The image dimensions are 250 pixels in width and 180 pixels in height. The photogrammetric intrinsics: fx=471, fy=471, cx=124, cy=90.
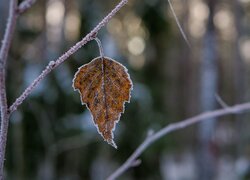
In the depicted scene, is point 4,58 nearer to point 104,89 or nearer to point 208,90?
point 104,89

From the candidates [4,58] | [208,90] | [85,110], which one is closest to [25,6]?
[4,58]

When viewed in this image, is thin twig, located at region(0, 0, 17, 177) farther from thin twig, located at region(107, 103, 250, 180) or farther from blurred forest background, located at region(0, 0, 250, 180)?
blurred forest background, located at region(0, 0, 250, 180)

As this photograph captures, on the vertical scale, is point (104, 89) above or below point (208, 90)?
above

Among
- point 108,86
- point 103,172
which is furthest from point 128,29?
point 108,86

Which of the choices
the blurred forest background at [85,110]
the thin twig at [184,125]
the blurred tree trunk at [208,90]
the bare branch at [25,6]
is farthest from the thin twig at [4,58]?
the blurred tree trunk at [208,90]

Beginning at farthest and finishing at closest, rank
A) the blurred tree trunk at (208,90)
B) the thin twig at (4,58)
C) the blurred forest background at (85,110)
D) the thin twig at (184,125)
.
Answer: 1. the blurred tree trunk at (208,90)
2. the blurred forest background at (85,110)
3. the thin twig at (184,125)
4. the thin twig at (4,58)

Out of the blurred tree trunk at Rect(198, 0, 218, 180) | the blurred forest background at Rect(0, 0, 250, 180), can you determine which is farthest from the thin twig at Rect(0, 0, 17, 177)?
the blurred tree trunk at Rect(198, 0, 218, 180)

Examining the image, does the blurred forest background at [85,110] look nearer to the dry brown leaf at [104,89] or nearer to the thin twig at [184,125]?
the thin twig at [184,125]

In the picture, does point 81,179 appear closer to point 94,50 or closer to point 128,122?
point 128,122
